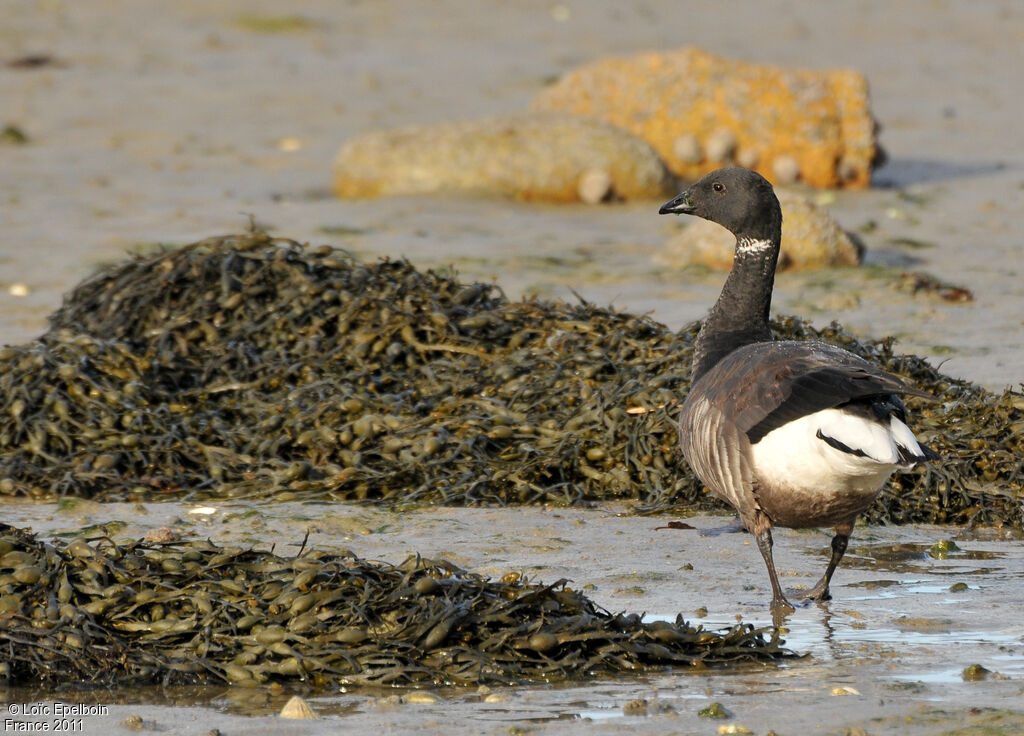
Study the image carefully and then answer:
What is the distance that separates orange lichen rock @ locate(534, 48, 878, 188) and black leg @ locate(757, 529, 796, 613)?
967 cm

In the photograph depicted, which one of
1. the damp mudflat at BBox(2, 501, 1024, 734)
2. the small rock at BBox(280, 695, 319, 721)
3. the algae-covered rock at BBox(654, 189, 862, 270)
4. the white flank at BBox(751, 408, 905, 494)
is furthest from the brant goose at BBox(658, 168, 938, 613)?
the algae-covered rock at BBox(654, 189, 862, 270)

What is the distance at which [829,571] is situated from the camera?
5.53 metres

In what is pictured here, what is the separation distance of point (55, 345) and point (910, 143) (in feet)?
40.1

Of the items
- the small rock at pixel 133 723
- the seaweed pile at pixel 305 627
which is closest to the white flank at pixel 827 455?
the seaweed pile at pixel 305 627

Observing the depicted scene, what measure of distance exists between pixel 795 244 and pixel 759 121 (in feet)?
12.5

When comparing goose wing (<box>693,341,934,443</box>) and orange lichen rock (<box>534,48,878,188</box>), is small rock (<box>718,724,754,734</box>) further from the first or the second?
orange lichen rock (<box>534,48,878,188</box>)

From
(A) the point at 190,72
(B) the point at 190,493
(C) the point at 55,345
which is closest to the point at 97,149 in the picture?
(A) the point at 190,72

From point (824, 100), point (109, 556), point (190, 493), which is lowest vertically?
point (190, 493)

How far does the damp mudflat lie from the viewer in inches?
162

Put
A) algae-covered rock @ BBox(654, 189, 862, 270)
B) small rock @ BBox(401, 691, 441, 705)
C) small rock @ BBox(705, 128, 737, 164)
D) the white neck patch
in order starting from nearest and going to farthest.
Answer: small rock @ BBox(401, 691, 441, 705), the white neck patch, algae-covered rock @ BBox(654, 189, 862, 270), small rock @ BBox(705, 128, 737, 164)

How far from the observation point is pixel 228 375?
313 inches

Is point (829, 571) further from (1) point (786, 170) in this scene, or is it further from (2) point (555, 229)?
(1) point (786, 170)

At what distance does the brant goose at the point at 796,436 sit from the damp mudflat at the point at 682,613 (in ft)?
1.15

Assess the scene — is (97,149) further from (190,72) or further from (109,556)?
(109,556)
